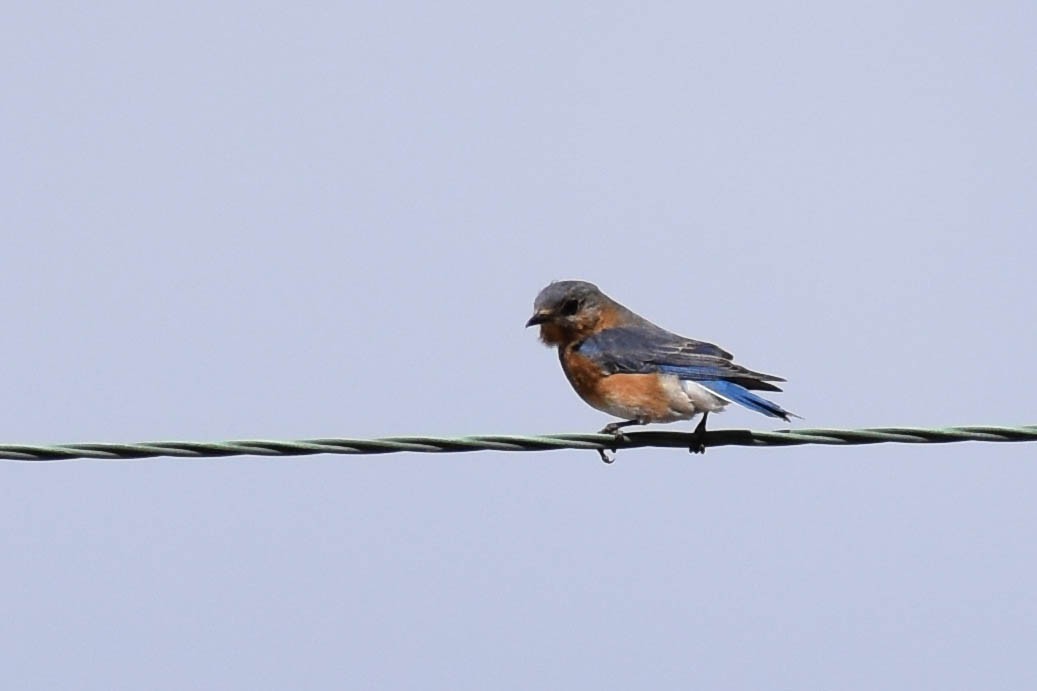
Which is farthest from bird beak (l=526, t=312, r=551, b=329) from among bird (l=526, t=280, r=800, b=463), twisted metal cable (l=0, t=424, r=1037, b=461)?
twisted metal cable (l=0, t=424, r=1037, b=461)

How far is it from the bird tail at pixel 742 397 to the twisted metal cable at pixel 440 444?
2.35 metres

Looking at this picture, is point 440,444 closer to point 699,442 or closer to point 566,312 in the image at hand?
point 699,442

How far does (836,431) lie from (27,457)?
3.59m

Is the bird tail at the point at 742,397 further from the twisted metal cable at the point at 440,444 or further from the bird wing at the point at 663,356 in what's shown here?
the twisted metal cable at the point at 440,444

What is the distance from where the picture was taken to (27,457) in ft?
25.5

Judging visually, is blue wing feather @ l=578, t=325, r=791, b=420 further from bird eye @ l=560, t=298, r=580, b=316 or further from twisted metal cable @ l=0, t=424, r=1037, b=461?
twisted metal cable @ l=0, t=424, r=1037, b=461

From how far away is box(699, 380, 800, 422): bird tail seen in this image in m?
11.0

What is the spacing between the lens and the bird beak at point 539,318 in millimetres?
12875

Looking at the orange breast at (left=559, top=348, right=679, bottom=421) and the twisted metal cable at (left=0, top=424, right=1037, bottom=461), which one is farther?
the orange breast at (left=559, top=348, right=679, bottom=421)

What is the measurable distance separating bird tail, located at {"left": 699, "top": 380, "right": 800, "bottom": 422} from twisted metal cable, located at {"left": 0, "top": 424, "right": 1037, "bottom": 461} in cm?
235

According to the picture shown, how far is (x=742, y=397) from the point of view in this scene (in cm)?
1122

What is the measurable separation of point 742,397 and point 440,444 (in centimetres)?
369

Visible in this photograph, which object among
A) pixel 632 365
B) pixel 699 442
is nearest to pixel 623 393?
pixel 632 365

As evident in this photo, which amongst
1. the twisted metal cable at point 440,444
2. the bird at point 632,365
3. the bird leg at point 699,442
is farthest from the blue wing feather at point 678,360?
the twisted metal cable at point 440,444
